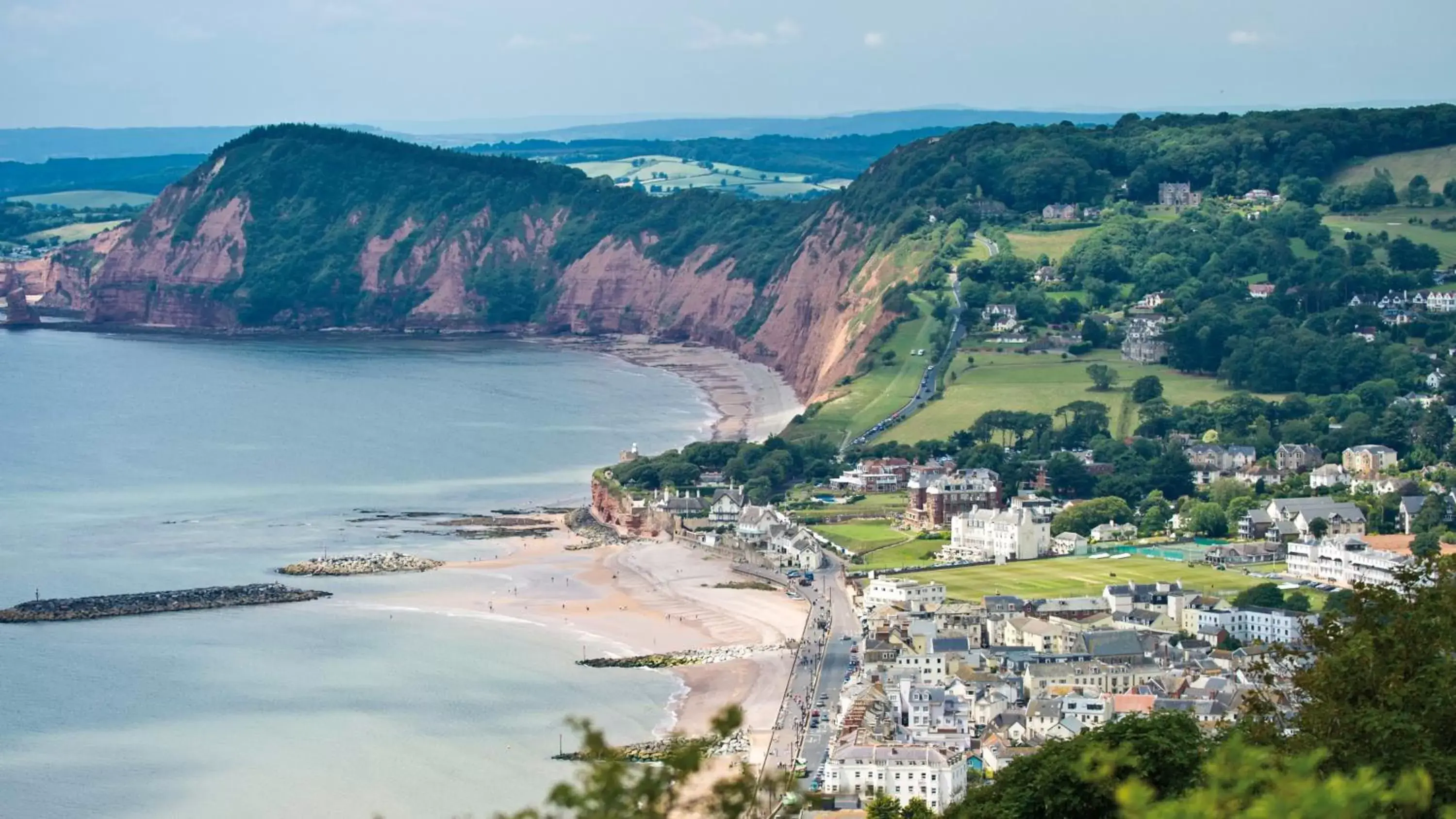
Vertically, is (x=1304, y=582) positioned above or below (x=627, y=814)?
below

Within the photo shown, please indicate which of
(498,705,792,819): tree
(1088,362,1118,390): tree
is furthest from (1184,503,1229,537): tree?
(498,705,792,819): tree

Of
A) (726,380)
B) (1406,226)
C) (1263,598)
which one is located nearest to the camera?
(1263,598)

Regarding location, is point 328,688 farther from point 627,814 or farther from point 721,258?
point 721,258

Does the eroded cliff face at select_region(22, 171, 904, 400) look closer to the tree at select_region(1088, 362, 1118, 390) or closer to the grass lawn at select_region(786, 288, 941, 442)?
the grass lawn at select_region(786, 288, 941, 442)

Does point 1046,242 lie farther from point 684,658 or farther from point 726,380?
point 684,658

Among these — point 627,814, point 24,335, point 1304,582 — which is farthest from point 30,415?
point 627,814

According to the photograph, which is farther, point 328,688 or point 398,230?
point 398,230

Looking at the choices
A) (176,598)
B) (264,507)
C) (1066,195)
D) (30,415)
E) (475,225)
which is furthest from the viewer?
(475,225)

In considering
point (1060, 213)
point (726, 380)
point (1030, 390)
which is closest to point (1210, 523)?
point (1030, 390)
